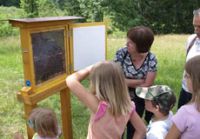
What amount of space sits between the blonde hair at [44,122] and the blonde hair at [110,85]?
532 millimetres

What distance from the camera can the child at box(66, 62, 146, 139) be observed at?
7.01ft

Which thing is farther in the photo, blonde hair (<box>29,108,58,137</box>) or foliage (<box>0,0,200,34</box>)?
foliage (<box>0,0,200,34</box>)

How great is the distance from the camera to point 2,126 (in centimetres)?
485

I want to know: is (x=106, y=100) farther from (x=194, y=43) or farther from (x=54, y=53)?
(x=194, y=43)

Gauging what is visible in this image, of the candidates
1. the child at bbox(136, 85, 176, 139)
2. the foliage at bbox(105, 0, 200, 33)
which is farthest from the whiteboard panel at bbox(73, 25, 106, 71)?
the foliage at bbox(105, 0, 200, 33)

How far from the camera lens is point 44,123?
2535mm

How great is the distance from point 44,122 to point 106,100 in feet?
1.96

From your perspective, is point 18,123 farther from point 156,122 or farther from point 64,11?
point 64,11

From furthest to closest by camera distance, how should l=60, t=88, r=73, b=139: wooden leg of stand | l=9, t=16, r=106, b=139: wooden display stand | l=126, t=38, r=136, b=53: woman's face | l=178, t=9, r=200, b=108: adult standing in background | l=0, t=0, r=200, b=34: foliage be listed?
l=0, t=0, r=200, b=34: foliage < l=60, t=88, r=73, b=139: wooden leg of stand < l=178, t=9, r=200, b=108: adult standing in background < l=126, t=38, r=136, b=53: woman's face < l=9, t=16, r=106, b=139: wooden display stand

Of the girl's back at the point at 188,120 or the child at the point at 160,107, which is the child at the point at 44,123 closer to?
the child at the point at 160,107

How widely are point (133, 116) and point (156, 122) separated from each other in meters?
0.26

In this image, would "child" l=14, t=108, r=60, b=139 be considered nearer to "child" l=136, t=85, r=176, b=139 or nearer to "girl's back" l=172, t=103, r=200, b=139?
"child" l=136, t=85, r=176, b=139

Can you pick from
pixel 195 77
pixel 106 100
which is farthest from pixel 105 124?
pixel 195 77

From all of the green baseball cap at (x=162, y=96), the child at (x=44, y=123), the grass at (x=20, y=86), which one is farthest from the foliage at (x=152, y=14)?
the child at (x=44, y=123)
